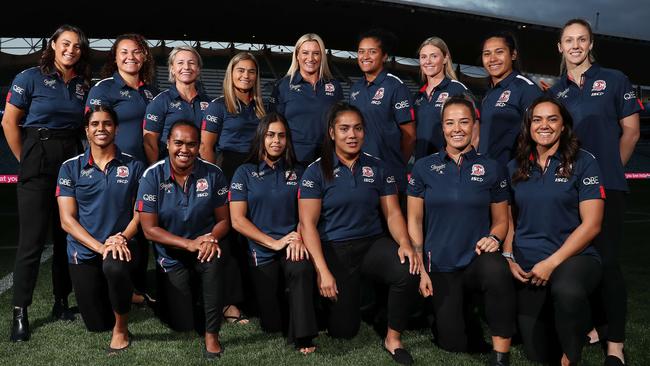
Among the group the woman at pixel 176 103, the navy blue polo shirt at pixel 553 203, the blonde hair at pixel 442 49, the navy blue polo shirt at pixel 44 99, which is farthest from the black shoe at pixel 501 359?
the navy blue polo shirt at pixel 44 99

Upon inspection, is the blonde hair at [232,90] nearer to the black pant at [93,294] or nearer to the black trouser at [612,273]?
the black pant at [93,294]

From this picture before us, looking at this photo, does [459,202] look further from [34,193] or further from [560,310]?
[34,193]

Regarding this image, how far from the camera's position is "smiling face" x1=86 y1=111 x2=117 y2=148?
11.1 feet

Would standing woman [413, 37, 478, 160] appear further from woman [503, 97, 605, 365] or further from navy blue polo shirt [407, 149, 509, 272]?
woman [503, 97, 605, 365]

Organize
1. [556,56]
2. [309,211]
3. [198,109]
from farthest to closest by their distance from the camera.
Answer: [556,56], [198,109], [309,211]

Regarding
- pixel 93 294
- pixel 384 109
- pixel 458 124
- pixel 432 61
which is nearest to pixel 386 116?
pixel 384 109

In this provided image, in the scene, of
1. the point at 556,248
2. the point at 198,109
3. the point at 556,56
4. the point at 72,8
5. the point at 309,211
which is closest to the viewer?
the point at 556,248

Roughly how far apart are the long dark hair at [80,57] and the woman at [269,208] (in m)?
1.29

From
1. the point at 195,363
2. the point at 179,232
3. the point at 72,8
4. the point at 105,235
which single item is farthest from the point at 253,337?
the point at 72,8

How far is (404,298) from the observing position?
3205mm

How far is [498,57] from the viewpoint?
3.68 metres

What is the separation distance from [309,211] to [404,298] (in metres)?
0.72

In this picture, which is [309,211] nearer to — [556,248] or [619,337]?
[556,248]

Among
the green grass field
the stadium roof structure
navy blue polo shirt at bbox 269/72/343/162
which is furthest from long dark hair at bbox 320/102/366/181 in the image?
the stadium roof structure
